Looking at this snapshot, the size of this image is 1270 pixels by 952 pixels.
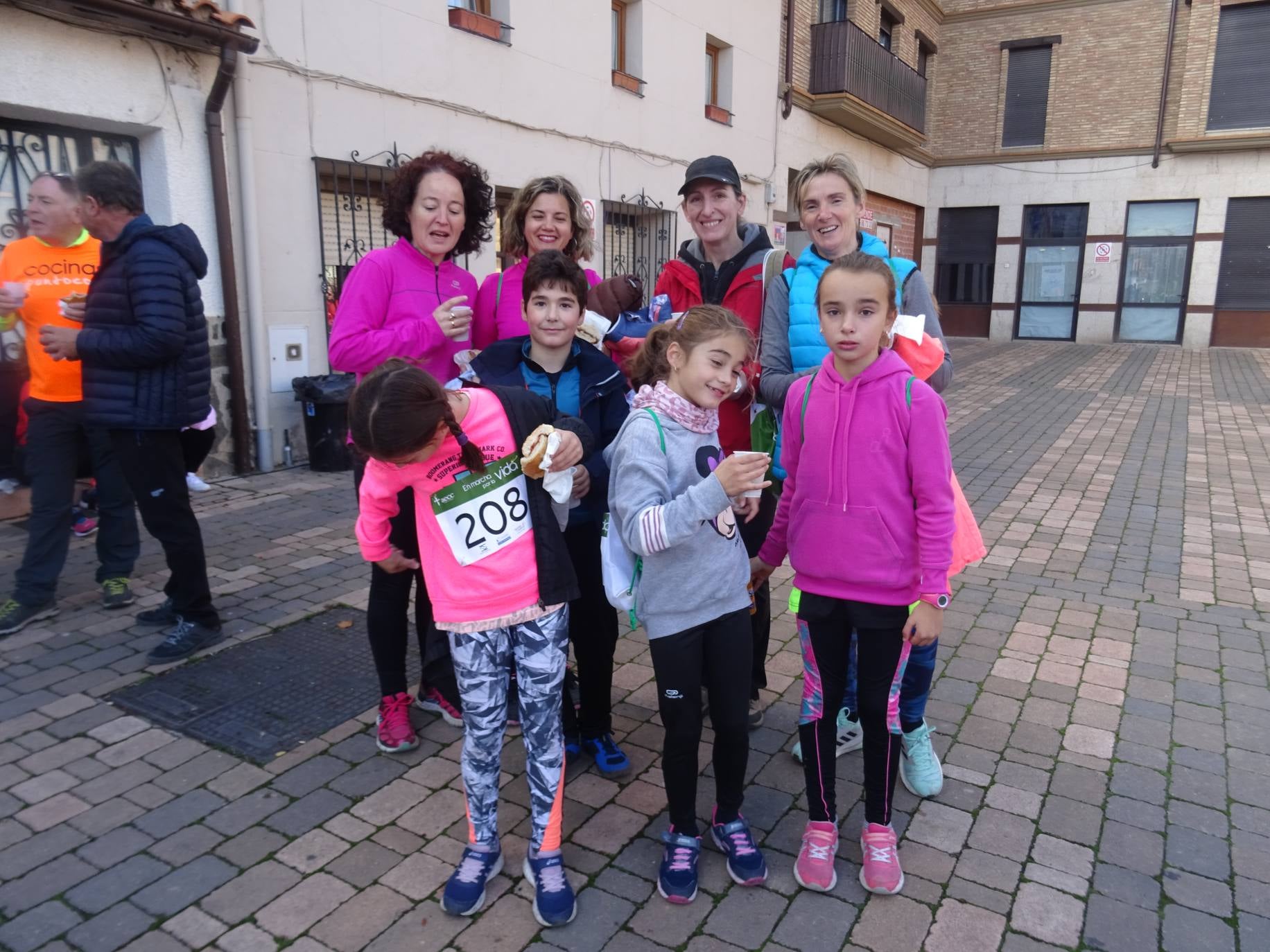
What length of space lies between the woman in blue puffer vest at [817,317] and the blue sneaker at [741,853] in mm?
740

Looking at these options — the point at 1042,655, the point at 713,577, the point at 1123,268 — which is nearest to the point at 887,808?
the point at 713,577

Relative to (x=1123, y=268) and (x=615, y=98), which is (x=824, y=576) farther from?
(x=1123, y=268)

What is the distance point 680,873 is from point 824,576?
0.92 meters

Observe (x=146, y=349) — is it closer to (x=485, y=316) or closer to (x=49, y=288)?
(x=49, y=288)

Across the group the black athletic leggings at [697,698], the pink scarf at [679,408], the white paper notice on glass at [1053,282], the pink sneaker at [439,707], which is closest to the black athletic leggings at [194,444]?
the pink sneaker at [439,707]

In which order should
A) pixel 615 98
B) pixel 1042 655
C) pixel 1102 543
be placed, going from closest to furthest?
pixel 1042 655, pixel 1102 543, pixel 615 98

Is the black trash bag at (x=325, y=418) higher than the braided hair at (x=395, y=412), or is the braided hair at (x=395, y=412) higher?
the braided hair at (x=395, y=412)

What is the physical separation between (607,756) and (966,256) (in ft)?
74.0

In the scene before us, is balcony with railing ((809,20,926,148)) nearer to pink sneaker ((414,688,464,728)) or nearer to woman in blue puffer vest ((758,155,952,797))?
woman in blue puffer vest ((758,155,952,797))

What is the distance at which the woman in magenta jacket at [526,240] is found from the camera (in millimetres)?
3207

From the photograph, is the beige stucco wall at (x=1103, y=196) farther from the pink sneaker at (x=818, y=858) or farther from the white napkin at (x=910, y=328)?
the pink sneaker at (x=818, y=858)

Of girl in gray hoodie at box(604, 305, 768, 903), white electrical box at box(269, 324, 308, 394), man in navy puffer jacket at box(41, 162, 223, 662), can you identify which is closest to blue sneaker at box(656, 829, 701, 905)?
girl in gray hoodie at box(604, 305, 768, 903)

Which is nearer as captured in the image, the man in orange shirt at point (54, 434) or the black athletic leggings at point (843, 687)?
the black athletic leggings at point (843, 687)

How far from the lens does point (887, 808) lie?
258 cm
